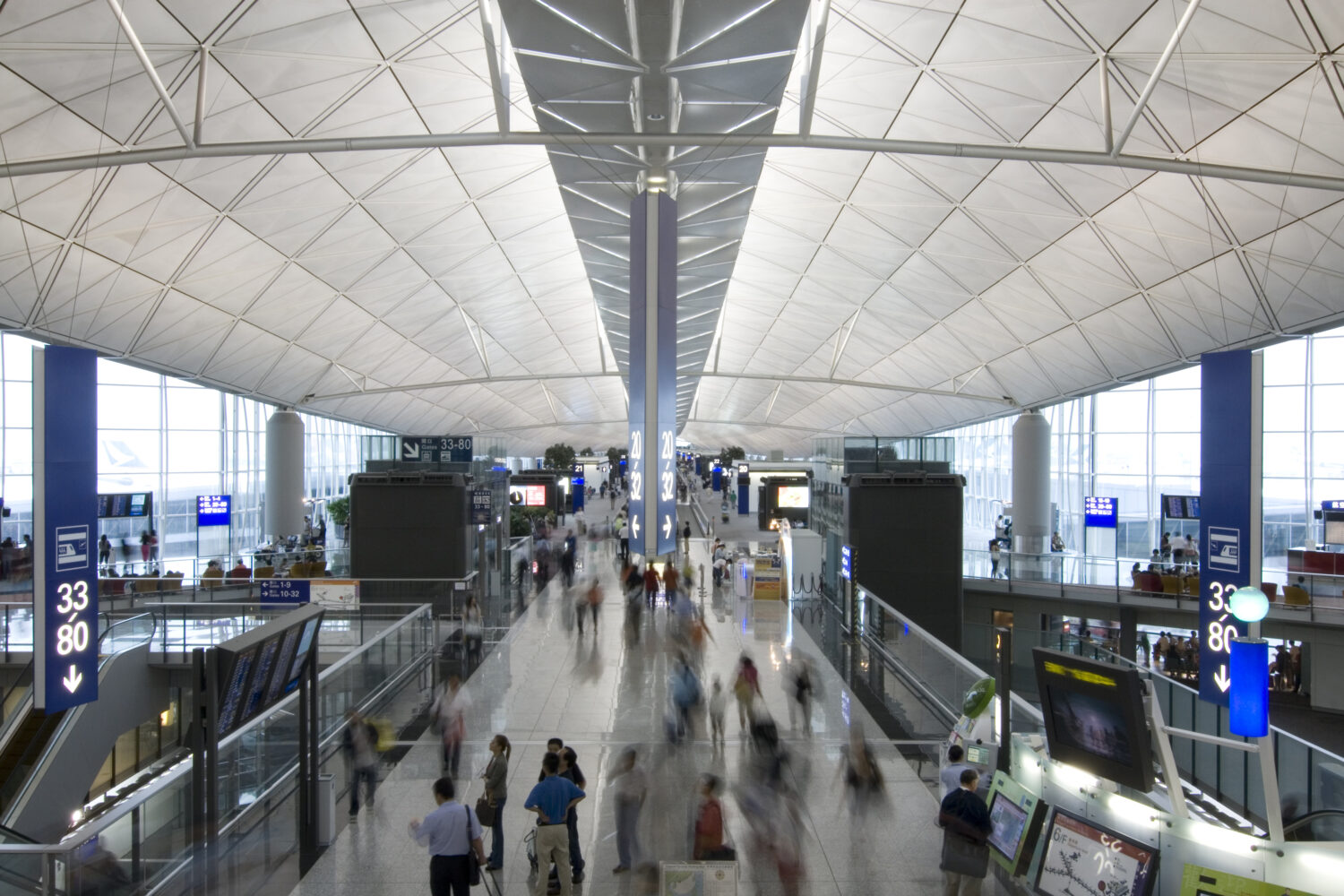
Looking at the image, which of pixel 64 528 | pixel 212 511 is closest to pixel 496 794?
pixel 64 528

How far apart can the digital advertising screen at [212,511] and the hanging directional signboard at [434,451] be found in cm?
1587

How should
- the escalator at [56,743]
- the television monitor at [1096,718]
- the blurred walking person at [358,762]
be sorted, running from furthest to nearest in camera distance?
1. the escalator at [56,743]
2. the blurred walking person at [358,762]
3. the television monitor at [1096,718]

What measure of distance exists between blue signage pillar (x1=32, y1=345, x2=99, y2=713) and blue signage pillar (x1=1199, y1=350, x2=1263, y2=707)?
13.8 m

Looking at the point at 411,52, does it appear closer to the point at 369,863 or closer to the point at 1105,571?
the point at 369,863

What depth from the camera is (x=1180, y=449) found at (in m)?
37.9

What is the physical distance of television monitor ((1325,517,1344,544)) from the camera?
27031 millimetres

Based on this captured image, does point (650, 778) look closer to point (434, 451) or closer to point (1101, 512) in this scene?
point (434, 451)

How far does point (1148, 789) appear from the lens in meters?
7.45

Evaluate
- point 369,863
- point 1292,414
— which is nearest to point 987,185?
point 1292,414

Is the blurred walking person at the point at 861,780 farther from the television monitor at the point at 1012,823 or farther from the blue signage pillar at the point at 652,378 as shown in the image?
the blue signage pillar at the point at 652,378

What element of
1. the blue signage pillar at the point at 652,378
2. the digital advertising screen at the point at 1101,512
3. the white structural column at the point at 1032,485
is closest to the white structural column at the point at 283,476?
the blue signage pillar at the point at 652,378

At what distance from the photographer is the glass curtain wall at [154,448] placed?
30625 mm

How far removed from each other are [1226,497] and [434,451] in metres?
21.8

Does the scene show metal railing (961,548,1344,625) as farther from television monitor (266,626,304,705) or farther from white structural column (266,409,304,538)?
white structural column (266,409,304,538)
